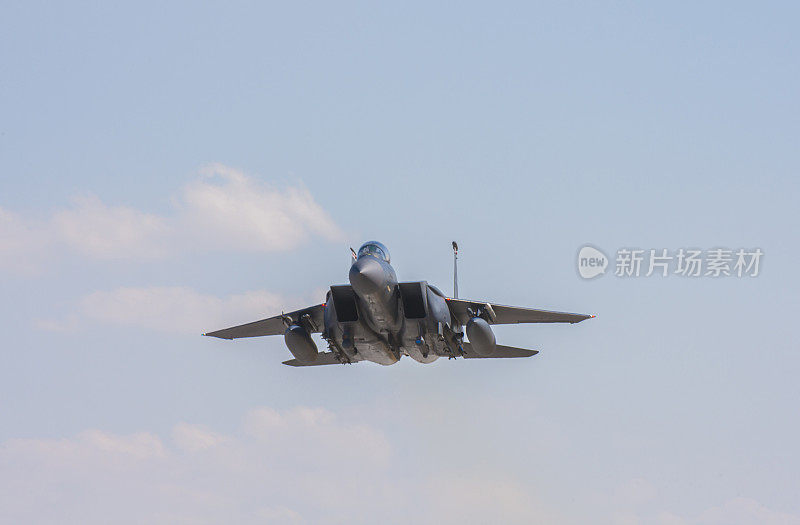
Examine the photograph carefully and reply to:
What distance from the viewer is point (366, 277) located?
34.2 meters

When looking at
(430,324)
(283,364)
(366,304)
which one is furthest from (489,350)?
(283,364)

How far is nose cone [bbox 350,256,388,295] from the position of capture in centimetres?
3425

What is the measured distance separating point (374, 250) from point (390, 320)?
2.52 metres

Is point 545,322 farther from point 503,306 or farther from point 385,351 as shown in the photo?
point 385,351

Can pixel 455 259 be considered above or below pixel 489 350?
above

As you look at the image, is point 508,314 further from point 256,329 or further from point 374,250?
point 256,329

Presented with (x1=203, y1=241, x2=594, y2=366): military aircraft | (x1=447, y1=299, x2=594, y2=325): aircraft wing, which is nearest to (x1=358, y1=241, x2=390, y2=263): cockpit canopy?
(x1=203, y1=241, x2=594, y2=366): military aircraft

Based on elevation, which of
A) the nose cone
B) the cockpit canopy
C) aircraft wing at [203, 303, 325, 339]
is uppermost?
the cockpit canopy

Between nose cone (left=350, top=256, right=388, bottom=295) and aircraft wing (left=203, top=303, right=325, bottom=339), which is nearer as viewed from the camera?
nose cone (left=350, top=256, right=388, bottom=295)

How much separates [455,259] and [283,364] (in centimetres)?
807

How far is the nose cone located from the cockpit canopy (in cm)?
100

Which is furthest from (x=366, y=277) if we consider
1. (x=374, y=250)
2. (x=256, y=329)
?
(x=256, y=329)

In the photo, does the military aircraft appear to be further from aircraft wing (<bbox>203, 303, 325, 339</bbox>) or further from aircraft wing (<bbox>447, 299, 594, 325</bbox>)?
aircraft wing (<bbox>203, 303, 325, 339</bbox>)

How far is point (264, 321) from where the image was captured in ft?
142
